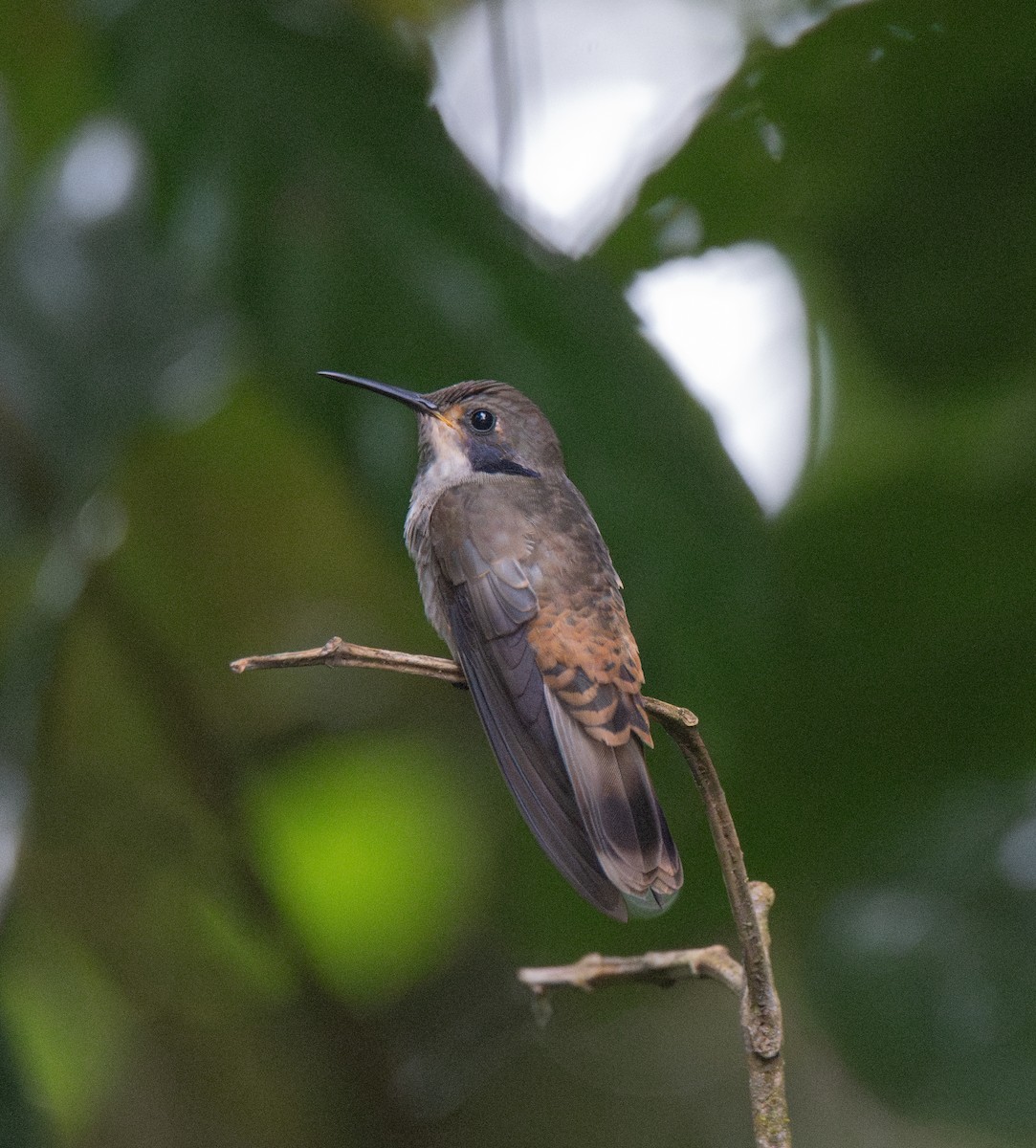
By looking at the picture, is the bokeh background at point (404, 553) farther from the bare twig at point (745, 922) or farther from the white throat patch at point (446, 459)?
the bare twig at point (745, 922)

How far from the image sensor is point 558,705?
178 centimetres

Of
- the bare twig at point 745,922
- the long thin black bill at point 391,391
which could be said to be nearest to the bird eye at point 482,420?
the long thin black bill at point 391,391

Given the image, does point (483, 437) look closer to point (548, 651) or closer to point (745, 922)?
point (548, 651)

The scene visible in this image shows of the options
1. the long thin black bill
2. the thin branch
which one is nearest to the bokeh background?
the long thin black bill

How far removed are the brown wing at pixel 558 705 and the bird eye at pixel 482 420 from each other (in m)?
0.36

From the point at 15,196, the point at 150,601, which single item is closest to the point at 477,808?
the point at 150,601

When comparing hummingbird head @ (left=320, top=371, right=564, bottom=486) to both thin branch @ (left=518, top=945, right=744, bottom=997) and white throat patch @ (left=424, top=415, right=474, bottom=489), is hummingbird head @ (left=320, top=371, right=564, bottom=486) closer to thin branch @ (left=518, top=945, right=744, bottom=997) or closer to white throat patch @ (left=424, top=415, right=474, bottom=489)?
white throat patch @ (left=424, top=415, right=474, bottom=489)

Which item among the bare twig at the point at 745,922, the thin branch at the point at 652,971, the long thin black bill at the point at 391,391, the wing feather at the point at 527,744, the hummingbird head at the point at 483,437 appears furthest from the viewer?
the hummingbird head at the point at 483,437

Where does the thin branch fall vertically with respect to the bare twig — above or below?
below

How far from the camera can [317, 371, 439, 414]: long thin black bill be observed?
195cm

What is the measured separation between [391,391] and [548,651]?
522 mm

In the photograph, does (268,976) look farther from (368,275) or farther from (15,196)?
(15,196)

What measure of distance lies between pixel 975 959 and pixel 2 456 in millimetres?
1965

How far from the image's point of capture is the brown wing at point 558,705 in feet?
5.11
